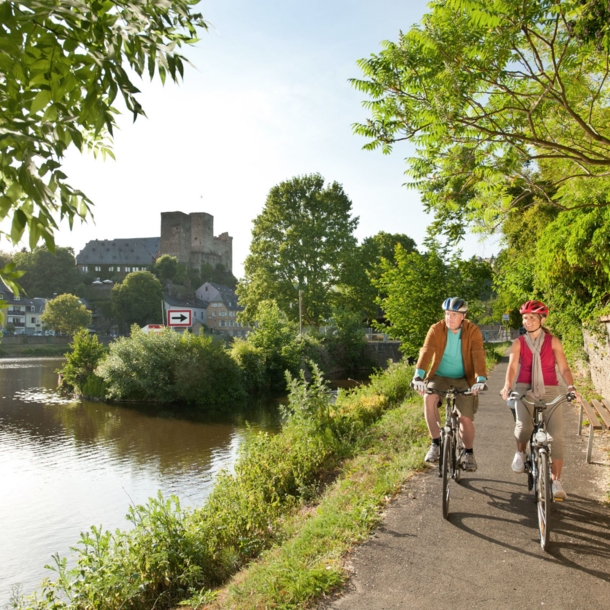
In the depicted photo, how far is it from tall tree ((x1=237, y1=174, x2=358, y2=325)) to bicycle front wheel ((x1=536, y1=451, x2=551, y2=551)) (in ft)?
111

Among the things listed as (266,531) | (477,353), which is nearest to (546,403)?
(477,353)

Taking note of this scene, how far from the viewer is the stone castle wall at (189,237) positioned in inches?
4683

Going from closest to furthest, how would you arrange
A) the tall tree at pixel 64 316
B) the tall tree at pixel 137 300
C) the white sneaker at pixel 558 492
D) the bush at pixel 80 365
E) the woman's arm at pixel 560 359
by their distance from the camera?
1. the white sneaker at pixel 558 492
2. the woman's arm at pixel 560 359
3. the bush at pixel 80 365
4. the tall tree at pixel 64 316
5. the tall tree at pixel 137 300

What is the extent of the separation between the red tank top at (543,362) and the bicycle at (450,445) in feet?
1.72

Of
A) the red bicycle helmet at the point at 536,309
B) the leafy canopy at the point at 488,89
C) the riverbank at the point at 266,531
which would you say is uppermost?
the leafy canopy at the point at 488,89

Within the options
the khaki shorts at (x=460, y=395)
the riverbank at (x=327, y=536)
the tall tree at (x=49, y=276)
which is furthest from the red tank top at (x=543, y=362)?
the tall tree at (x=49, y=276)

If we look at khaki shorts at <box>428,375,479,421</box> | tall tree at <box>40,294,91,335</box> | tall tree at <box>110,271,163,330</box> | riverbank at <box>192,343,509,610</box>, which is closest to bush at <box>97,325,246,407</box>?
riverbank at <box>192,343,509,610</box>

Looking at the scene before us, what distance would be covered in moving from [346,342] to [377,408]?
92.9ft

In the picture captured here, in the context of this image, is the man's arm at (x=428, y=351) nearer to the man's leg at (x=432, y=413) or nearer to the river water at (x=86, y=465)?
the man's leg at (x=432, y=413)

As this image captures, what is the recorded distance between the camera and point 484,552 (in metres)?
4.38

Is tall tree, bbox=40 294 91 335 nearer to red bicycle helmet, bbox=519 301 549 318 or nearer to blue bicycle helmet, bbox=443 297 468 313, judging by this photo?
blue bicycle helmet, bbox=443 297 468 313

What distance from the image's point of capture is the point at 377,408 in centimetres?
1260

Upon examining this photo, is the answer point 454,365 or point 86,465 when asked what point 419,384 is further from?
point 86,465

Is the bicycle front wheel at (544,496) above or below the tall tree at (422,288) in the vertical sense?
below
